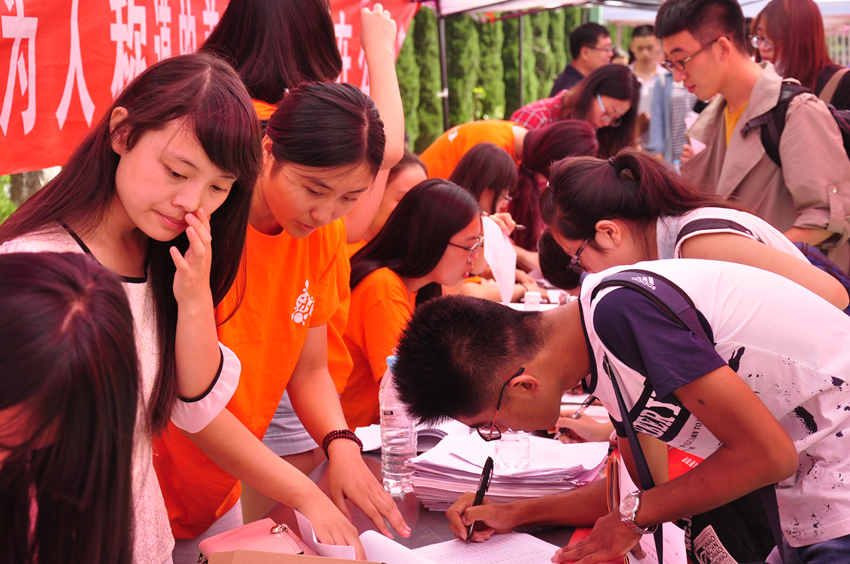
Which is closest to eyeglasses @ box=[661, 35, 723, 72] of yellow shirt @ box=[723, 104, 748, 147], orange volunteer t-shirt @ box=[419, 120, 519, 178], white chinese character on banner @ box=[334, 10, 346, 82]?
yellow shirt @ box=[723, 104, 748, 147]

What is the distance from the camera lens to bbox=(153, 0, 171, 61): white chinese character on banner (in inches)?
86.3

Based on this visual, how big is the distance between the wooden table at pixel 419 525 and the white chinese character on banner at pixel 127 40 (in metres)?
1.29

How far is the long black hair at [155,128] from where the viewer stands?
0.99 m

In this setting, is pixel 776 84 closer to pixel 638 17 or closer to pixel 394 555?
pixel 394 555

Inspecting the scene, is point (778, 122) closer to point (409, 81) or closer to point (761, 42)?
point (761, 42)

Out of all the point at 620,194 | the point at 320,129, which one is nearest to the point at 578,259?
the point at 620,194

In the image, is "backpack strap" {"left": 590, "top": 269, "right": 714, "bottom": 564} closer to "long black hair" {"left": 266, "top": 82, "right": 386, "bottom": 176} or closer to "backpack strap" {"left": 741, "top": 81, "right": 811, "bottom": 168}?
"long black hair" {"left": 266, "top": 82, "right": 386, "bottom": 176}

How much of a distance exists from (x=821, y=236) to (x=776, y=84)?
1.84ft

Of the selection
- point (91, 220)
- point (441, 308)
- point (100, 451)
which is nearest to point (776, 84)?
point (441, 308)

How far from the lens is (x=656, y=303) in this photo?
1114 mm

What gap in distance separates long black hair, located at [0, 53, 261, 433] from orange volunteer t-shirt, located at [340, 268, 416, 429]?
1021 millimetres

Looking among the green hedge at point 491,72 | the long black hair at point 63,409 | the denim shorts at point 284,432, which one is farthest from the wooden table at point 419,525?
the green hedge at point 491,72

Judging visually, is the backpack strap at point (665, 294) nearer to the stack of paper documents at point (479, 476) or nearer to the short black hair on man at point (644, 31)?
the stack of paper documents at point (479, 476)

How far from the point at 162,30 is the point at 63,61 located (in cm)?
46
